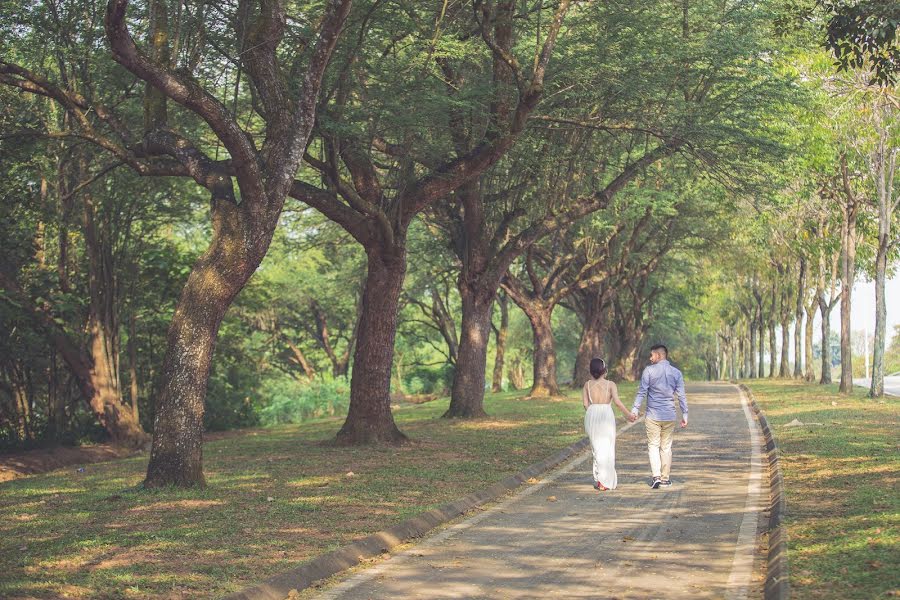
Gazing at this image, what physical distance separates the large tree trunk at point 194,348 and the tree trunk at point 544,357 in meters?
28.2

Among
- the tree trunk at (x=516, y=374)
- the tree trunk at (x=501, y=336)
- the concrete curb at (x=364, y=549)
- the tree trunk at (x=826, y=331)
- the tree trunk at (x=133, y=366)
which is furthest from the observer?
the tree trunk at (x=516, y=374)

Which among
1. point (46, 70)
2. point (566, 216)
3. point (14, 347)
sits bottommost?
point (14, 347)

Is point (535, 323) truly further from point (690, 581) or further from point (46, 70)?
point (690, 581)

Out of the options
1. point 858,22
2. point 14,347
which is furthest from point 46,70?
point 858,22

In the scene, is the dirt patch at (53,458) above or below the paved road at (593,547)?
below

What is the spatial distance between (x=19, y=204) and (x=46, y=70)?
375 cm

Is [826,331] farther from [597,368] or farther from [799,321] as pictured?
[597,368]

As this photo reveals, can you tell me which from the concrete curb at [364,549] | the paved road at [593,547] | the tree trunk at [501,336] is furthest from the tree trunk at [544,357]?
the concrete curb at [364,549]

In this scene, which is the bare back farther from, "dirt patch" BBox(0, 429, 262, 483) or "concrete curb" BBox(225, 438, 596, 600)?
"dirt patch" BBox(0, 429, 262, 483)

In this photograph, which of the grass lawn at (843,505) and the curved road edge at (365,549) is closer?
the grass lawn at (843,505)

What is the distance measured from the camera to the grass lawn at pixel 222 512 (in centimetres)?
783

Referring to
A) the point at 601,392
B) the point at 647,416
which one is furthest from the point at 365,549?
the point at 647,416

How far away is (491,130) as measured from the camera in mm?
17953

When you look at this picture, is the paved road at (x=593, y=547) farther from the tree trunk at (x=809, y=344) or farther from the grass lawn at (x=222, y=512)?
the tree trunk at (x=809, y=344)
